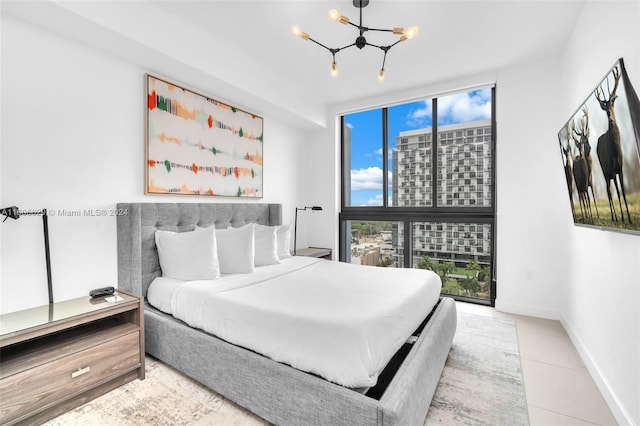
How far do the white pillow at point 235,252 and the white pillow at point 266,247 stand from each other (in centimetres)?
32

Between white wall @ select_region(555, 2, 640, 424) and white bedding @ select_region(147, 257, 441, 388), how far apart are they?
1.05 m

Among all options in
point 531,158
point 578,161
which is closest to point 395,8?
point 578,161

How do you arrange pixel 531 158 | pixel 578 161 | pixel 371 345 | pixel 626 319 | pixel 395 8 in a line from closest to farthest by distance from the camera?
pixel 371 345 < pixel 626 319 < pixel 578 161 < pixel 395 8 < pixel 531 158

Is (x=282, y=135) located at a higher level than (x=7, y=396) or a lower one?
higher

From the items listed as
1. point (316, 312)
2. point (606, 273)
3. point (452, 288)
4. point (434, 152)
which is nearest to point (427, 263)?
point (452, 288)

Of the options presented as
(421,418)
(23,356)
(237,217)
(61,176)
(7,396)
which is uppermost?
(61,176)

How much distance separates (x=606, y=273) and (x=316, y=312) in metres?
1.94

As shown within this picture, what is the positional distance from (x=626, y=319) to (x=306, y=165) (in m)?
3.95

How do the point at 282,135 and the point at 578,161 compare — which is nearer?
the point at 578,161

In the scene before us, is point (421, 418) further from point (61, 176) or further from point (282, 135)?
point (282, 135)

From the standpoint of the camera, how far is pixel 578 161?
6.63ft

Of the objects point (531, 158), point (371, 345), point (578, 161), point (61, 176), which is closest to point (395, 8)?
point (578, 161)

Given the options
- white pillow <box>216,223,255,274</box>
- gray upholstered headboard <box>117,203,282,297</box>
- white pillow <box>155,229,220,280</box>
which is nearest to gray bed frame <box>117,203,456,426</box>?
gray upholstered headboard <box>117,203,282,297</box>

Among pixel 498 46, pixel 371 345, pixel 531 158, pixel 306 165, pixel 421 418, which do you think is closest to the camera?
pixel 371 345
